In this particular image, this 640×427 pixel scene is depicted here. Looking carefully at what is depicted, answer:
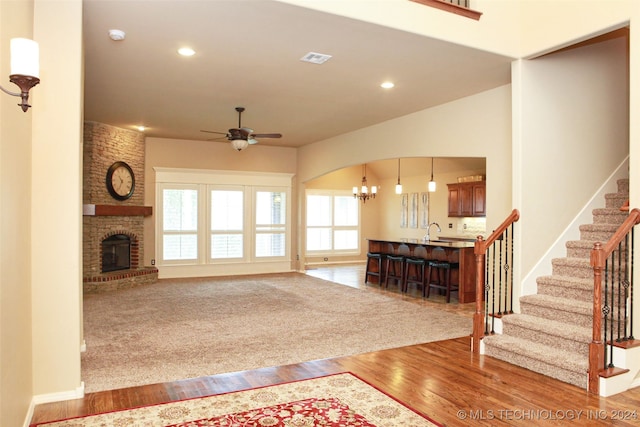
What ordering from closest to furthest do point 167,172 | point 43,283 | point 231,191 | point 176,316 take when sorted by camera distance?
point 43,283
point 176,316
point 167,172
point 231,191

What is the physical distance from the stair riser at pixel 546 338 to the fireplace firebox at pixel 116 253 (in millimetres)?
7249

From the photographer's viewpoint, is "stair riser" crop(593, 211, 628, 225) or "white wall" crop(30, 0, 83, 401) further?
"stair riser" crop(593, 211, 628, 225)

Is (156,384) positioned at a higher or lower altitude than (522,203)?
lower

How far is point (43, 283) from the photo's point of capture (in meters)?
3.13

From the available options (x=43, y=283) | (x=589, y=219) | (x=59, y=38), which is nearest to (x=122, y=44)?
(x=59, y=38)

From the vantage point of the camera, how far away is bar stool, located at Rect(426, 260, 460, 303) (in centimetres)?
710

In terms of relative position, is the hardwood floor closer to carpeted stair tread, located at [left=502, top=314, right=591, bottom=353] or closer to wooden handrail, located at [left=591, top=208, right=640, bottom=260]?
carpeted stair tread, located at [left=502, top=314, right=591, bottom=353]

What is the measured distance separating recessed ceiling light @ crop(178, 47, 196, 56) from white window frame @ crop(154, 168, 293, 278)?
17.8ft

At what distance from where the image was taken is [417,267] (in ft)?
26.9

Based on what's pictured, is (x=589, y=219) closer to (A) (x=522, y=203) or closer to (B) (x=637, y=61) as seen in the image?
(A) (x=522, y=203)

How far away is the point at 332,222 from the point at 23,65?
1076 centimetres

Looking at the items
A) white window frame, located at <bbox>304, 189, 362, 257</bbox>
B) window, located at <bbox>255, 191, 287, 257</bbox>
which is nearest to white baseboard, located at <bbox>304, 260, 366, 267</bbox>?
white window frame, located at <bbox>304, 189, 362, 257</bbox>

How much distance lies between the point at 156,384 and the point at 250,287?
490 centimetres

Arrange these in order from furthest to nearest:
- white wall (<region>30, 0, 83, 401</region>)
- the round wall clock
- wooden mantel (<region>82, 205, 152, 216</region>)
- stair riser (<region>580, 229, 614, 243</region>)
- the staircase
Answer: the round wall clock → wooden mantel (<region>82, 205, 152, 216</region>) → stair riser (<region>580, 229, 614, 243</region>) → the staircase → white wall (<region>30, 0, 83, 401</region>)
